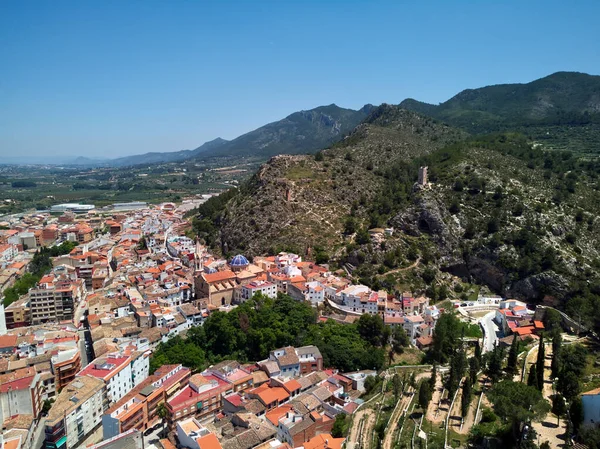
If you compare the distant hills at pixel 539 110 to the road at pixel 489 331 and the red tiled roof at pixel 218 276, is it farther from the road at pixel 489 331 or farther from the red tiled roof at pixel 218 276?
the red tiled roof at pixel 218 276

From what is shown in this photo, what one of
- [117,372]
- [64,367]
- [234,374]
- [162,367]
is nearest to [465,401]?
[234,374]

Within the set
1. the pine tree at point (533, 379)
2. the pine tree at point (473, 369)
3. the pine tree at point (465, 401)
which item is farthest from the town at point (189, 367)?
the pine tree at point (533, 379)

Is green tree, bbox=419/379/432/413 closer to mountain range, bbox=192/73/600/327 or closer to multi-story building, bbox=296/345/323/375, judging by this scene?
multi-story building, bbox=296/345/323/375

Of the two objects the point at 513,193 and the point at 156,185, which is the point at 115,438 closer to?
the point at 513,193

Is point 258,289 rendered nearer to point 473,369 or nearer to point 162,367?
point 162,367

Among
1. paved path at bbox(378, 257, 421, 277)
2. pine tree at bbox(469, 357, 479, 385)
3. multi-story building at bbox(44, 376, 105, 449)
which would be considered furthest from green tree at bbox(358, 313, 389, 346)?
multi-story building at bbox(44, 376, 105, 449)

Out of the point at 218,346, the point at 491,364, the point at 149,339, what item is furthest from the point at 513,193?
the point at 149,339
